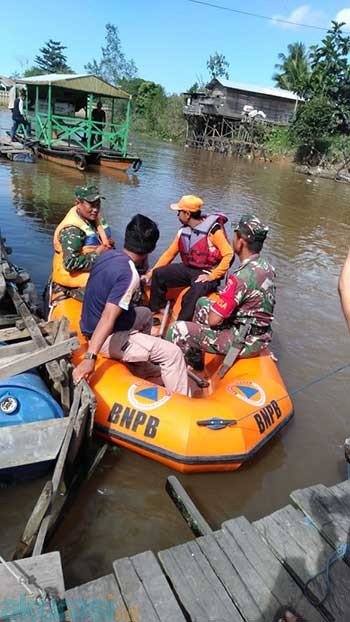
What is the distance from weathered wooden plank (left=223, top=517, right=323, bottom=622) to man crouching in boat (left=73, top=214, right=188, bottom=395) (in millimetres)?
1418

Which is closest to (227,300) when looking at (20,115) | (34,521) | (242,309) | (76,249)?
(242,309)

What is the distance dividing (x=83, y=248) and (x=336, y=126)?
32287 millimetres

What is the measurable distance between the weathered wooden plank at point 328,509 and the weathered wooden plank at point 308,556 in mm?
46

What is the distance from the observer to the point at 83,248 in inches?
195

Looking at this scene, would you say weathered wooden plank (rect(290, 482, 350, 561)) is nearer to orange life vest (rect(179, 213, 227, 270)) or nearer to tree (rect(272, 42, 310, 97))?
orange life vest (rect(179, 213, 227, 270))

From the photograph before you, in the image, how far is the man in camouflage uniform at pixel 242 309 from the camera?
3834 mm

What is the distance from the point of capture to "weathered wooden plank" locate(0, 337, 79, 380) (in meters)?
2.82

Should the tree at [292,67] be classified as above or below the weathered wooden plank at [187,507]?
above

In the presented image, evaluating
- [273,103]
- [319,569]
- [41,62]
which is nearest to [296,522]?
[319,569]

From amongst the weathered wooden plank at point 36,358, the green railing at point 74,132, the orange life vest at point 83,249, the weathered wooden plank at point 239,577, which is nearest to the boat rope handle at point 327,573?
the weathered wooden plank at point 239,577

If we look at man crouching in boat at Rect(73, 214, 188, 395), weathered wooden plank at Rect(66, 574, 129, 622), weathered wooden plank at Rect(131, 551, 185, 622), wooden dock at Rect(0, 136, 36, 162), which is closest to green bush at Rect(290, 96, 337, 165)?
wooden dock at Rect(0, 136, 36, 162)

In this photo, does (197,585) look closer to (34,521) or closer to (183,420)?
(34,521)

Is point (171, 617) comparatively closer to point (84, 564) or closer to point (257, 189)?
point (84, 564)

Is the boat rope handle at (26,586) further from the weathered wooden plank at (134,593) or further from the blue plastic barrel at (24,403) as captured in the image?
the blue plastic barrel at (24,403)
